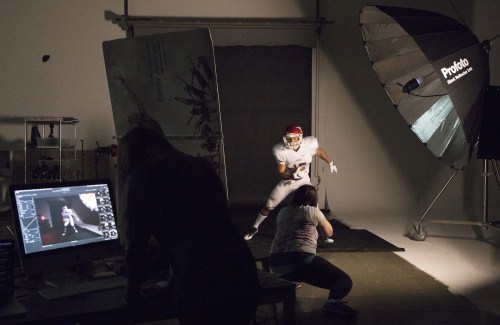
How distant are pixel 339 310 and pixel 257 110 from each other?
491cm

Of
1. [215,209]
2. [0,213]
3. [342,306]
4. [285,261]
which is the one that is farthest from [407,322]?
[0,213]

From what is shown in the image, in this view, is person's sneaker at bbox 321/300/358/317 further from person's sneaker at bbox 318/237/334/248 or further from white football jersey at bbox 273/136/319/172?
white football jersey at bbox 273/136/319/172

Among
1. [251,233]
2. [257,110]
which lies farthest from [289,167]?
[257,110]

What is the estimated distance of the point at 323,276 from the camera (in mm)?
4008

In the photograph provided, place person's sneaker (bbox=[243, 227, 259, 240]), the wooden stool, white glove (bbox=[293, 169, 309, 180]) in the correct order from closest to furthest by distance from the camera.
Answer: the wooden stool, person's sneaker (bbox=[243, 227, 259, 240]), white glove (bbox=[293, 169, 309, 180])

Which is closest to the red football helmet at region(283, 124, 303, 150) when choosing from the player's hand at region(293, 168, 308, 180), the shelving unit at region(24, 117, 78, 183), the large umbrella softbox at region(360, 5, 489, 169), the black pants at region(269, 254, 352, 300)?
the player's hand at region(293, 168, 308, 180)

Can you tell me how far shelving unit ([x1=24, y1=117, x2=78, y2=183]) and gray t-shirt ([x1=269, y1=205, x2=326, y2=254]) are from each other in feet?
13.4

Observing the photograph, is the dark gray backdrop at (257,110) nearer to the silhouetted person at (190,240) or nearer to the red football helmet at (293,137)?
the red football helmet at (293,137)

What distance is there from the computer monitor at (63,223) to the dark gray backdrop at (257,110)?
587 cm

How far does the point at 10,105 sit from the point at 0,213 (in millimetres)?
2719

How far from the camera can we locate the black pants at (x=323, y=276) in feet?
12.9

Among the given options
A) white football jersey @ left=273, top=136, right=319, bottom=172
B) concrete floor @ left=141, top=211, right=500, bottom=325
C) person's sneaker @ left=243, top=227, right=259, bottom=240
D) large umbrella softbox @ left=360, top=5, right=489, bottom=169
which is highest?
large umbrella softbox @ left=360, top=5, right=489, bottom=169

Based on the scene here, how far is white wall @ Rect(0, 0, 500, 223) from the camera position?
815cm

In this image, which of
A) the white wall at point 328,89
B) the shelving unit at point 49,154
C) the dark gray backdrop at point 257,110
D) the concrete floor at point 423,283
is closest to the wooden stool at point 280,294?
the concrete floor at point 423,283
